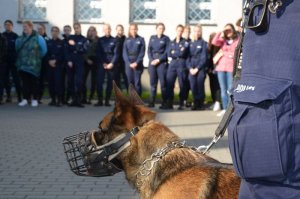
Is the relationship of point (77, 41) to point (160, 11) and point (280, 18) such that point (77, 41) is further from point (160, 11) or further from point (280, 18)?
point (280, 18)

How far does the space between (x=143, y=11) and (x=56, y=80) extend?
627cm

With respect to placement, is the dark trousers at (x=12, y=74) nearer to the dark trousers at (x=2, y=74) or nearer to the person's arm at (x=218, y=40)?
the dark trousers at (x=2, y=74)

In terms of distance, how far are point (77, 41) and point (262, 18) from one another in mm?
12615

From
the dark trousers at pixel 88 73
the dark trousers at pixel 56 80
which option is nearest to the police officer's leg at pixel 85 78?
the dark trousers at pixel 88 73

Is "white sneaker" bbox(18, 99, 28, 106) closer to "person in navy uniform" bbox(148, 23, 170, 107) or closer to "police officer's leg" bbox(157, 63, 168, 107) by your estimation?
"person in navy uniform" bbox(148, 23, 170, 107)

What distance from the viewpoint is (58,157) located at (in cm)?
768

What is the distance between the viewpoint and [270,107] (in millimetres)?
1832

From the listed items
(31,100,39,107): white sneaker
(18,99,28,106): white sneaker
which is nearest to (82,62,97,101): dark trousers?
(31,100,39,107): white sneaker

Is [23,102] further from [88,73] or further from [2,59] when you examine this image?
[88,73]

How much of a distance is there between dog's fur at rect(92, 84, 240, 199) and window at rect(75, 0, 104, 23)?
1653 cm

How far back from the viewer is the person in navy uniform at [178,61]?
1383 centimetres

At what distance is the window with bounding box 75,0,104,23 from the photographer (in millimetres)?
19422

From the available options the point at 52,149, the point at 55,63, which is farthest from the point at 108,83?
the point at 52,149

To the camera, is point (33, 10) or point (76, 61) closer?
point (76, 61)
